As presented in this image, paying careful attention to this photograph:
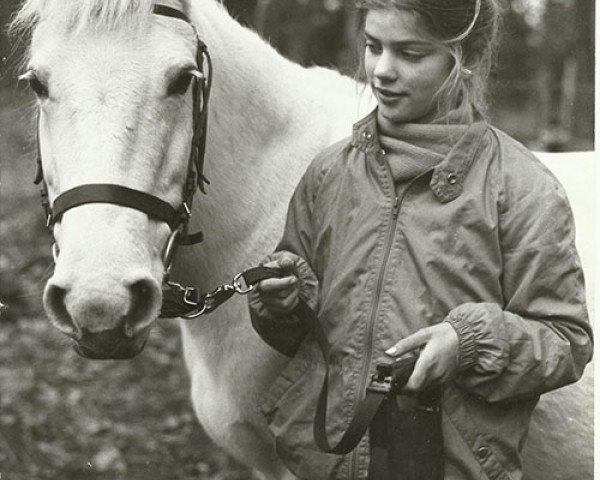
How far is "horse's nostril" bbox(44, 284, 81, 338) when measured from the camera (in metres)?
1.35

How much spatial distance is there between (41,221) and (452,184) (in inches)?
122

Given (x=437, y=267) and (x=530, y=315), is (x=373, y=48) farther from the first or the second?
(x=530, y=315)

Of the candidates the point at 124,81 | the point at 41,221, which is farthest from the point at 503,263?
the point at 41,221

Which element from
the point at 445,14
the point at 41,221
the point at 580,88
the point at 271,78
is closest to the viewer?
the point at 445,14

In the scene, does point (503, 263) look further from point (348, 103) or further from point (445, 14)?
Answer: point (348, 103)

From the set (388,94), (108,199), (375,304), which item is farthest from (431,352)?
(108,199)

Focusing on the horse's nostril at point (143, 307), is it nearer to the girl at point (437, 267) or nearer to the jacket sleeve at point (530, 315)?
the girl at point (437, 267)

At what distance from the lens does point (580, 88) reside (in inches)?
90.2

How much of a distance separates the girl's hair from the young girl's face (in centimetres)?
1

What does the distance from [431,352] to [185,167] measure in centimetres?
56

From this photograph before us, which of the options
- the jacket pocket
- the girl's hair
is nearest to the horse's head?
the jacket pocket

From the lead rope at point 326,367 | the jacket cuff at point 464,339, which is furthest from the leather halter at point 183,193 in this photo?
the jacket cuff at point 464,339

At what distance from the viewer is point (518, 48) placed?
402 centimetres

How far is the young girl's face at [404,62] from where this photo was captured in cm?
151
